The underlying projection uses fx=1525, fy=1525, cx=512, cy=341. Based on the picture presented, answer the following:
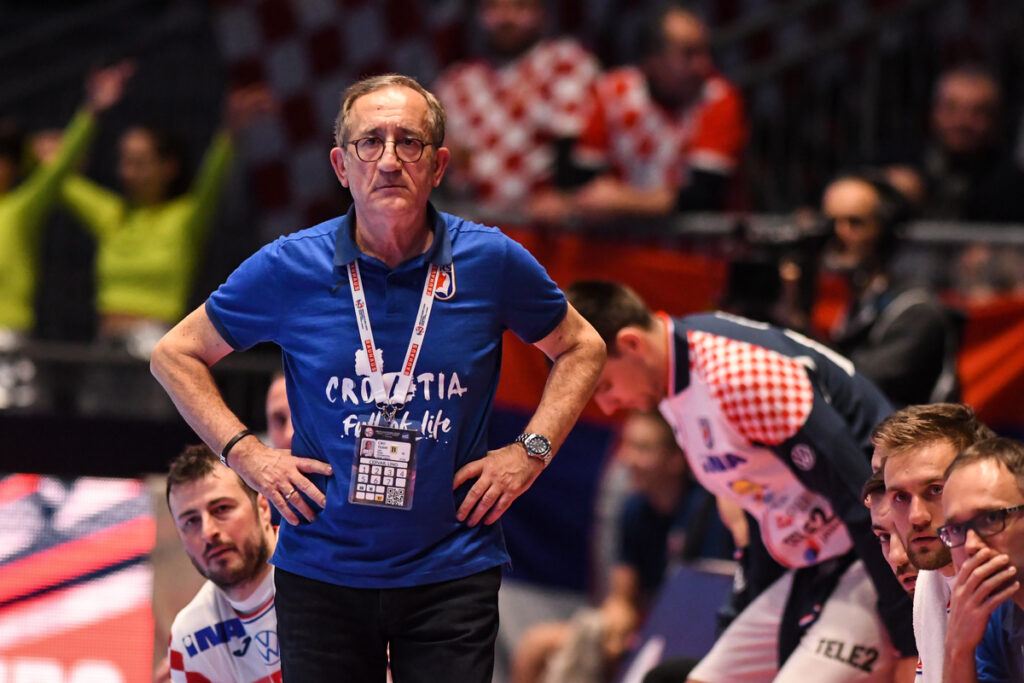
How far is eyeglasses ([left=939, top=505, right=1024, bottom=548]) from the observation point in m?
2.90

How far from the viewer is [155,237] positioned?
22.5ft

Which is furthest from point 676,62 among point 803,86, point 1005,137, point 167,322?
point 167,322

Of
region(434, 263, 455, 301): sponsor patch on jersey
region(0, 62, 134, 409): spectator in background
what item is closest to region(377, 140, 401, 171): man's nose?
region(434, 263, 455, 301): sponsor patch on jersey

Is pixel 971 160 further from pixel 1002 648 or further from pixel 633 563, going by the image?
pixel 1002 648

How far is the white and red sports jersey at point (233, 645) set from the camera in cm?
357

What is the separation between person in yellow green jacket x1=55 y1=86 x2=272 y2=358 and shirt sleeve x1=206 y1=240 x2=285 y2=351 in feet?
12.5

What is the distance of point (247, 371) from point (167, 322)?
1.49 feet

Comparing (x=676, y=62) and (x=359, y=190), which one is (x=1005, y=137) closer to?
(x=676, y=62)

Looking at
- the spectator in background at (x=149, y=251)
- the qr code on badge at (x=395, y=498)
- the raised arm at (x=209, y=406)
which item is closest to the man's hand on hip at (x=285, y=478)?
the raised arm at (x=209, y=406)

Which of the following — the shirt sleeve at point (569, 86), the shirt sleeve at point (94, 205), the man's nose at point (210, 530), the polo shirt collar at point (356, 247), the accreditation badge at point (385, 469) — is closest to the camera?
the accreditation badge at point (385, 469)

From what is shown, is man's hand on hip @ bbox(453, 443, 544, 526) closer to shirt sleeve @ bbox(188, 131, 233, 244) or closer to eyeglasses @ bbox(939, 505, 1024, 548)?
eyeglasses @ bbox(939, 505, 1024, 548)

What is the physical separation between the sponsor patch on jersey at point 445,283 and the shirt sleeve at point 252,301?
1.03 ft

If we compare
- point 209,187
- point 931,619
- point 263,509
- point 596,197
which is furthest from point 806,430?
point 209,187

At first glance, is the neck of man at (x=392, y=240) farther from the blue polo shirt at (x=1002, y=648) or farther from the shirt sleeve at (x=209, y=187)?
the shirt sleeve at (x=209, y=187)
